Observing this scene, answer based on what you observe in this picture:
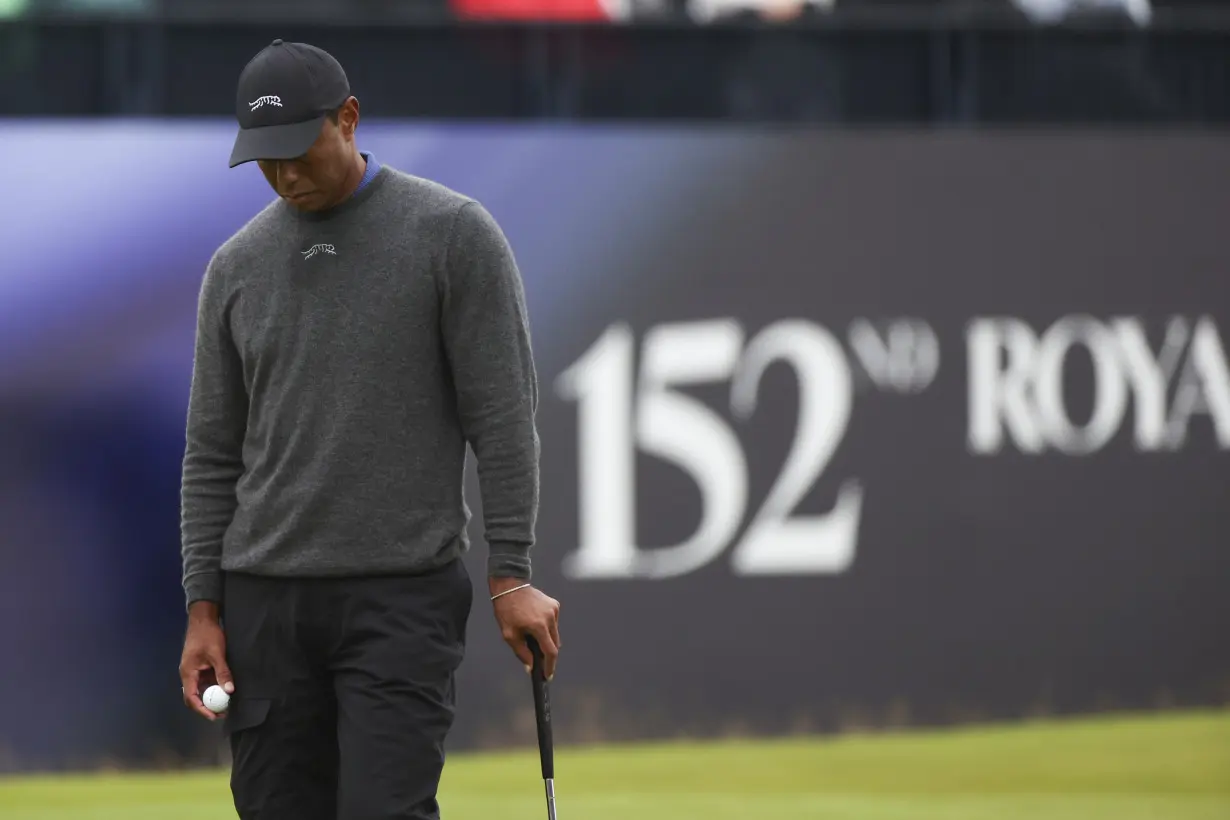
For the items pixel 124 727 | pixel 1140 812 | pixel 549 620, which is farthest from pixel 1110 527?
pixel 549 620

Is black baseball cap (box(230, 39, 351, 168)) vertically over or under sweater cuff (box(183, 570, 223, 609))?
over

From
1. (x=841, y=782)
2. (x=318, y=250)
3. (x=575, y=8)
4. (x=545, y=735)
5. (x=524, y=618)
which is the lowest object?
(x=841, y=782)

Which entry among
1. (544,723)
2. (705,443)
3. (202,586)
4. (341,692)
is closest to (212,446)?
(202,586)

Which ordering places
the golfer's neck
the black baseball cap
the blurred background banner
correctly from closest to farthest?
the black baseball cap → the golfer's neck → the blurred background banner

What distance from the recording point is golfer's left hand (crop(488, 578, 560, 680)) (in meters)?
2.65

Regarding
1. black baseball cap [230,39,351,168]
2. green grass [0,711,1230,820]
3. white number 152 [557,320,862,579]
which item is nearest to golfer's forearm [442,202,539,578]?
black baseball cap [230,39,351,168]

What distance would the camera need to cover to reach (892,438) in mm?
5988

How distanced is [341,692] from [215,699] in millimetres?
179

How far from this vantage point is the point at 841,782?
5.59 m

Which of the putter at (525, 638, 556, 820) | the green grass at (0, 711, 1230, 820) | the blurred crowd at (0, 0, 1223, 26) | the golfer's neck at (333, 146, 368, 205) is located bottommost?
the green grass at (0, 711, 1230, 820)

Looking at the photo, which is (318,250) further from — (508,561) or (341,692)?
(341,692)

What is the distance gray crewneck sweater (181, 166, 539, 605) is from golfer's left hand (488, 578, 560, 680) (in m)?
0.03

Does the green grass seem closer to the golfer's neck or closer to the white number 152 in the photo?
the white number 152

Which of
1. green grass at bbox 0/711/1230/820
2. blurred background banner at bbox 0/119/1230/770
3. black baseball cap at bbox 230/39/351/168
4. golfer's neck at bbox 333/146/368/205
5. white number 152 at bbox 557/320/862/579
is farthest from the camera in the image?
white number 152 at bbox 557/320/862/579
